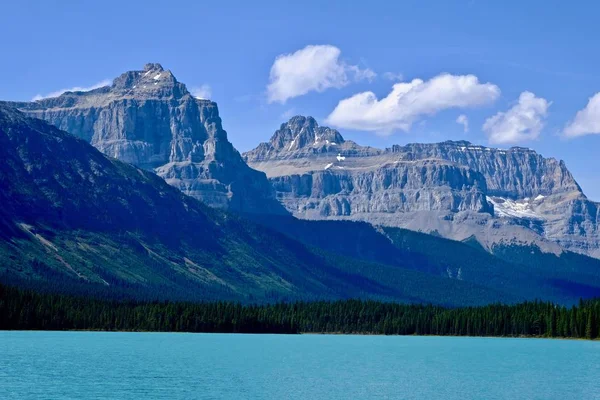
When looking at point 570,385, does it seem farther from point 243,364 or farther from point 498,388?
point 243,364

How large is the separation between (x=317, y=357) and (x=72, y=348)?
47.0 metres

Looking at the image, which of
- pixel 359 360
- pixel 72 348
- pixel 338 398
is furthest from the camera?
pixel 72 348

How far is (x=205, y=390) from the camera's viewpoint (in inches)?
4862

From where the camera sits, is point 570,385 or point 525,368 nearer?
point 570,385

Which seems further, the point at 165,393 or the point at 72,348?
the point at 72,348

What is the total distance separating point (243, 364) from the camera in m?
167

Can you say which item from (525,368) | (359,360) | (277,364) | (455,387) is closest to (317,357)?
(359,360)

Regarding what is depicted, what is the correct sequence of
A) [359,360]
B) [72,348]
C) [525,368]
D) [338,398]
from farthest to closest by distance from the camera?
[72,348] → [359,360] → [525,368] → [338,398]

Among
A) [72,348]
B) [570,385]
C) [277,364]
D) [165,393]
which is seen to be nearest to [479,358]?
[277,364]

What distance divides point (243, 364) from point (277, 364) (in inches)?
238

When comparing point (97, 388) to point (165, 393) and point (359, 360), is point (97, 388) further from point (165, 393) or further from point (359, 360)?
point (359, 360)

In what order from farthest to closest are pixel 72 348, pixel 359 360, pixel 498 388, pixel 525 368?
pixel 72 348 → pixel 359 360 → pixel 525 368 → pixel 498 388

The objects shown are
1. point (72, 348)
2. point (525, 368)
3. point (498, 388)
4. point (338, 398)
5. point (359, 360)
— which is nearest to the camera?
point (338, 398)

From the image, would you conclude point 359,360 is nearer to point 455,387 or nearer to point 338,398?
point 455,387
